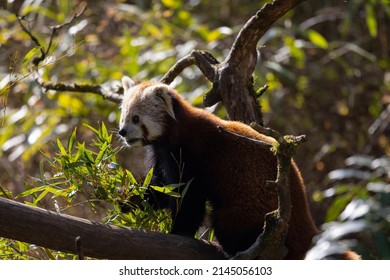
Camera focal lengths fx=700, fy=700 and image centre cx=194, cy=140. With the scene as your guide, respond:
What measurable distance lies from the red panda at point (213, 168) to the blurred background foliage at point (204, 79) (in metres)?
1.80

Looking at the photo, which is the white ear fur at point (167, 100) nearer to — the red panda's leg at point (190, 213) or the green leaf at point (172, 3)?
the red panda's leg at point (190, 213)

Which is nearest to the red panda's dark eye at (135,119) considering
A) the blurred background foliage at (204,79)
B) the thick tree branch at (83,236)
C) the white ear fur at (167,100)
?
the white ear fur at (167,100)

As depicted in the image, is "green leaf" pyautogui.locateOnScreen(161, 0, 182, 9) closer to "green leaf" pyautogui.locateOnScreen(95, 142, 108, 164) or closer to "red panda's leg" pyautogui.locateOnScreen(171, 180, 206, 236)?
"red panda's leg" pyautogui.locateOnScreen(171, 180, 206, 236)

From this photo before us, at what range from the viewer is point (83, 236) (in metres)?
2.22

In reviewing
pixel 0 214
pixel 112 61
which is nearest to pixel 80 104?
pixel 112 61

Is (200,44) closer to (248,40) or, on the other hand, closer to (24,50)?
(24,50)

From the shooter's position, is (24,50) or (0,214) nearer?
(0,214)

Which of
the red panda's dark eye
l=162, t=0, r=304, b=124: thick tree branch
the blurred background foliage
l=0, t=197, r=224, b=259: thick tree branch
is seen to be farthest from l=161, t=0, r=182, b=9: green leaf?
l=0, t=197, r=224, b=259: thick tree branch

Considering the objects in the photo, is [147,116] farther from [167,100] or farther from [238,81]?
[238,81]

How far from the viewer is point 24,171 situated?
5.73 m

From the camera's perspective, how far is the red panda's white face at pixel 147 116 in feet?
9.94

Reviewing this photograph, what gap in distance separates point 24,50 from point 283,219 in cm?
398
